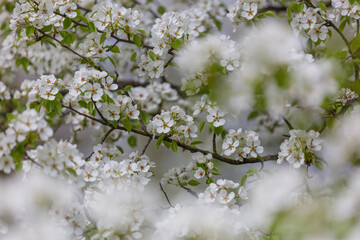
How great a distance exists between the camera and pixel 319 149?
132cm

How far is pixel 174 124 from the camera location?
140cm

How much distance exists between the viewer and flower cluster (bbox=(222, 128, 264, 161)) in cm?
144

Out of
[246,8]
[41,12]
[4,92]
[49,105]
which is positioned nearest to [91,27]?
[41,12]

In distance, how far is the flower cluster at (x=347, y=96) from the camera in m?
1.37

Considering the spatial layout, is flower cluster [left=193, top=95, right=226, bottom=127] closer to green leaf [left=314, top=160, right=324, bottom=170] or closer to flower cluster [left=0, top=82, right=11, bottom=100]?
green leaf [left=314, top=160, right=324, bottom=170]

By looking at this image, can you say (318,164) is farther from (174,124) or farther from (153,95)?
(153,95)

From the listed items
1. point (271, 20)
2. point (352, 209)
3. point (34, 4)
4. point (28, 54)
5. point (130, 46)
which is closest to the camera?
point (352, 209)

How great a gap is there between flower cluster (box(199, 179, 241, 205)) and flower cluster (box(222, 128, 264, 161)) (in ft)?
0.50

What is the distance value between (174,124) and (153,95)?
2.12 feet

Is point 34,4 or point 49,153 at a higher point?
point 34,4

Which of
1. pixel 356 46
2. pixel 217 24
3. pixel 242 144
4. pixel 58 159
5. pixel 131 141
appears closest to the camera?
pixel 58 159

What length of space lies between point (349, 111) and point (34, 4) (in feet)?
3.44

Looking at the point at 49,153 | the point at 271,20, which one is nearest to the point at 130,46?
the point at 271,20

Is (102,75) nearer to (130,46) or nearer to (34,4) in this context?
(34,4)
